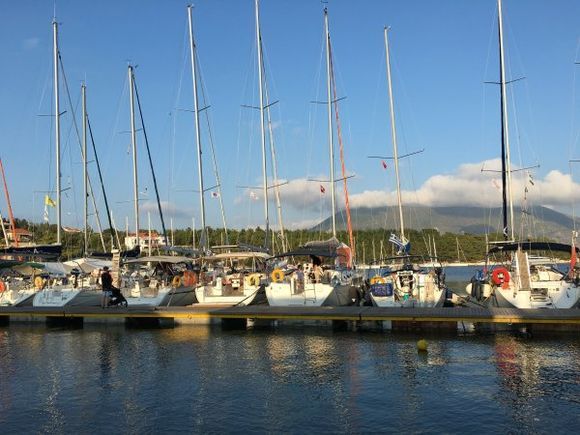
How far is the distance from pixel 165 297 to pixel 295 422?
18930 millimetres

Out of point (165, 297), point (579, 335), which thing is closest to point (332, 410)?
point (579, 335)

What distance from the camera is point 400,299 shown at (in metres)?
26.4

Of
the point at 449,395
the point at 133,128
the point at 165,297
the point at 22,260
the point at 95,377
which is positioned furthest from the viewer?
the point at 133,128

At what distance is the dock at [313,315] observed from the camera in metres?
22.8

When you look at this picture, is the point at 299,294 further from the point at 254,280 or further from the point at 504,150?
the point at 504,150

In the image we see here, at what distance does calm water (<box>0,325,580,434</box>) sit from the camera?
13.1 metres

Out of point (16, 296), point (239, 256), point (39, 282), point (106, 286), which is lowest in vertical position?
point (16, 296)

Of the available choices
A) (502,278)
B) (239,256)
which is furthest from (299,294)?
(502,278)

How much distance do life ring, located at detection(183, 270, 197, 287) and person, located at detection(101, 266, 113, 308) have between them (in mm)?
4018

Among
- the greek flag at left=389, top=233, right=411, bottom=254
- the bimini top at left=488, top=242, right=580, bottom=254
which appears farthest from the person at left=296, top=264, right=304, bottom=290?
the bimini top at left=488, top=242, right=580, bottom=254

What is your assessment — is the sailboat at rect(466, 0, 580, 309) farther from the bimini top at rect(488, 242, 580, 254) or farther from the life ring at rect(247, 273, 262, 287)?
the life ring at rect(247, 273, 262, 287)

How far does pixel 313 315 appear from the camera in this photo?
25562 mm

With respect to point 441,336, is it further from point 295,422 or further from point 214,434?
point 214,434

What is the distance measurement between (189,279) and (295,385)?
17434 mm
